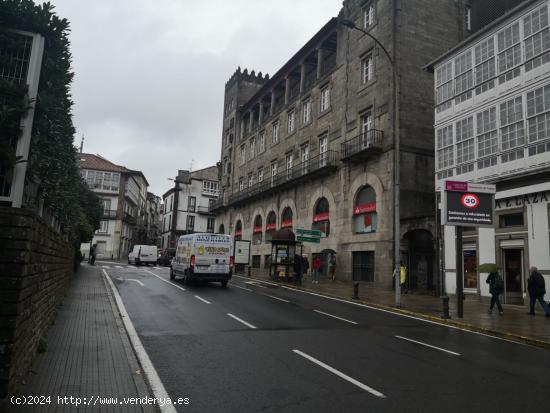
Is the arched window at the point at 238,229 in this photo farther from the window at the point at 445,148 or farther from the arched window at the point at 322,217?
the window at the point at 445,148

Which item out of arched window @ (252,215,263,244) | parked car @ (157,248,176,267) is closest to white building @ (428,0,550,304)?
arched window @ (252,215,263,244)

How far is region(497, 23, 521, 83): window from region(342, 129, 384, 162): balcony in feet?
29.3

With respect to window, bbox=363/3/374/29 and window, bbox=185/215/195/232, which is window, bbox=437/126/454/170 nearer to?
window, bbox=363/3/374/29

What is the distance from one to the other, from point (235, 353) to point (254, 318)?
13.7ft

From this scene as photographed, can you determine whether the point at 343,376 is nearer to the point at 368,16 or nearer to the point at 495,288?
the point at 495,288

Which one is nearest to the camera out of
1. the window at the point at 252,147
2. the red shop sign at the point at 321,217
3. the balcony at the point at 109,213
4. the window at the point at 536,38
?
the window at the point at 536,38

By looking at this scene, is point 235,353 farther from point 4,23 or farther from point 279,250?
point 279,250

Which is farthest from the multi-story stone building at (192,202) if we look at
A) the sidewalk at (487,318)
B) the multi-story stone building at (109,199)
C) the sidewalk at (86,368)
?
the sidewalk at (86,368)

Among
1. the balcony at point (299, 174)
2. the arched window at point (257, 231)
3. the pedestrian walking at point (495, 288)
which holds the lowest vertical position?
the pedestrian walking at point (495, 288)

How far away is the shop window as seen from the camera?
58.5 ft

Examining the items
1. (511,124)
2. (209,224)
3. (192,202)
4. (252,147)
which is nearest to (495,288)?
(511,124)

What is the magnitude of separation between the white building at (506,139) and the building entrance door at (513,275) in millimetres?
41

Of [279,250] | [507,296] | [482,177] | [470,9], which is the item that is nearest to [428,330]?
[507,296]

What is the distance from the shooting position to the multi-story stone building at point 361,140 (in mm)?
26312
